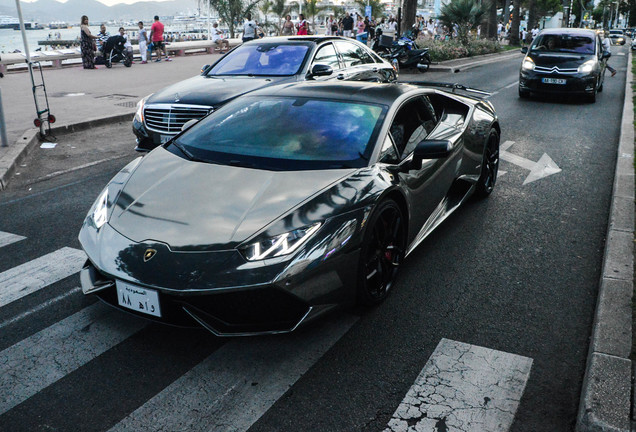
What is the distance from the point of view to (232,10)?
149 feet

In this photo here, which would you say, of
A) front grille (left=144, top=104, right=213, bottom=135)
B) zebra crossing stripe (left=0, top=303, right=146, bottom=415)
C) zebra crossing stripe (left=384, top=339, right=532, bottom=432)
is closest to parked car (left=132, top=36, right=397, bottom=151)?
front grille (left=144, top=104, right=213, bottom=135)

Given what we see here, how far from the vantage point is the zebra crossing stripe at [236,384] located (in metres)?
2.81

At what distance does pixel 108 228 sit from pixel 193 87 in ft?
16.6

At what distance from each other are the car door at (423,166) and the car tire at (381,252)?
0.79 feet

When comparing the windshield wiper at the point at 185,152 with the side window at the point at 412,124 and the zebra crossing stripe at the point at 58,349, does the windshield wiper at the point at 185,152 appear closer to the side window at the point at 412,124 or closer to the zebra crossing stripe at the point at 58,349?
the zebra crossing stripe at the point at 58,349

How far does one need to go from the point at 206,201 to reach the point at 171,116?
459 cm

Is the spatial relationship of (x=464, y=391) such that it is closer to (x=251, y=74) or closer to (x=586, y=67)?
(x=251, y=74)

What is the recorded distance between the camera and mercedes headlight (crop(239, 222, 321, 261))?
10.3 ft

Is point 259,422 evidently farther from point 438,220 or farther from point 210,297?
point 438,220

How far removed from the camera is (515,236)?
5418mm

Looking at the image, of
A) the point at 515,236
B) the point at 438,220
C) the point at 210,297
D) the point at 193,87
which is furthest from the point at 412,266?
the point at 193,87

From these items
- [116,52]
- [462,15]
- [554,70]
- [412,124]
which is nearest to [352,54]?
[412,124]

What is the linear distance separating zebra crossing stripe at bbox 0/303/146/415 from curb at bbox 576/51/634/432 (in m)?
2.57

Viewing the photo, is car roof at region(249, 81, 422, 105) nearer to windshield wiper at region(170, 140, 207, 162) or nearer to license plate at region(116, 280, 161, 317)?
windshield wiper at region(170, 140, 207, 162)
